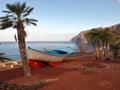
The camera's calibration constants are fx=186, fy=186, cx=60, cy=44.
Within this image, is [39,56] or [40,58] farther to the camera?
[40,58]

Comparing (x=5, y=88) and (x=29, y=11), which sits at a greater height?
(x=29, y=11)

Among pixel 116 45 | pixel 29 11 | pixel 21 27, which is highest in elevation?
pixel 29 11

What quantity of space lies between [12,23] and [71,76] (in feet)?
27.4

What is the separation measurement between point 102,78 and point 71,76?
3191 mm

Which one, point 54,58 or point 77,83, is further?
point 54,58

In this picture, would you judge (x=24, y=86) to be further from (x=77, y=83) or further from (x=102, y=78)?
(x=102, y=78)

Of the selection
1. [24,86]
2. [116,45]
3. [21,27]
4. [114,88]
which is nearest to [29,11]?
[21,27]

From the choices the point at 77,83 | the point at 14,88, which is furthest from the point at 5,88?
the point at 77,83

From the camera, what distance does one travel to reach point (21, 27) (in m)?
19.7

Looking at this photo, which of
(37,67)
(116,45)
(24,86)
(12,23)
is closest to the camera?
(24,86)

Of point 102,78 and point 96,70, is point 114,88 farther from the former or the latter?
point 96,70

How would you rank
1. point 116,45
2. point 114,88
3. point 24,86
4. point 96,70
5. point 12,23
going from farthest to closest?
point 116,45, point 96,70, point 12,23, point 24,86, point 114,88

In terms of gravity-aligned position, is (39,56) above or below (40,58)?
above

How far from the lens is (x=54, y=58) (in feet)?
90.6
